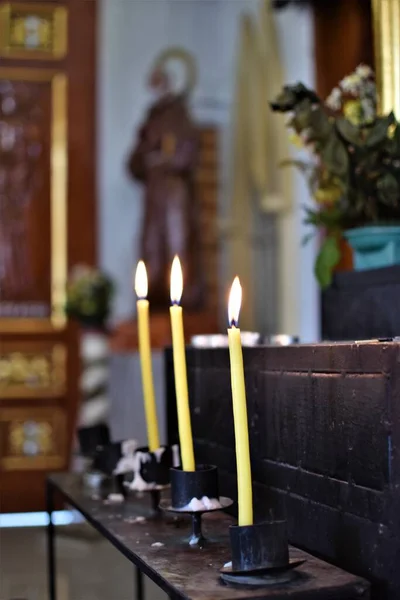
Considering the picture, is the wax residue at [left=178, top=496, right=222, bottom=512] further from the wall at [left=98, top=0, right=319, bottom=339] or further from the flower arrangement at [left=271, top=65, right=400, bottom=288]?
the wall at [left=98, top=0, right=319, bottom=339]

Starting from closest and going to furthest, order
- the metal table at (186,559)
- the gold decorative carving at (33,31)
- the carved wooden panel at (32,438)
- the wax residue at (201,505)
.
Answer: the metal table at (186,559), the wax residue at (201,505), the carved wooden panel at (32,438), the gold decorative carving at (33,31)

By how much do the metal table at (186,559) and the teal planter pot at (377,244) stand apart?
49cm

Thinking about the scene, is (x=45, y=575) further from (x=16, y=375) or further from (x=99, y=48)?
(x=99, y=48)

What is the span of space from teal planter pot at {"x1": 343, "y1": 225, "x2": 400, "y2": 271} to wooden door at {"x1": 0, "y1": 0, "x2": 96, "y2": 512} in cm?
256

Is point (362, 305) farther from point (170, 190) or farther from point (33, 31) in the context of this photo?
point (33, 31)

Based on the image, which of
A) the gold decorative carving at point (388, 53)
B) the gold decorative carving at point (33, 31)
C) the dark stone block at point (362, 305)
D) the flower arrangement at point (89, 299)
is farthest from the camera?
the gold decorative carving at point (33, 31)

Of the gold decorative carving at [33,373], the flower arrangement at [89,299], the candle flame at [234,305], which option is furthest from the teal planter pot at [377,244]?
the gold decorative carving at [33,373]

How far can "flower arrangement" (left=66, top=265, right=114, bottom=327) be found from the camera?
11.7 feet

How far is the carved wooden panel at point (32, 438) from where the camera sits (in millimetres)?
3779

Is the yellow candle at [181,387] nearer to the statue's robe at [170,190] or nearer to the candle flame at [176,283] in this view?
the candle flame at [176,283]

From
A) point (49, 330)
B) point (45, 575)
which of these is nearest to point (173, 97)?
point (49, 330)

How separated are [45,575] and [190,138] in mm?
1979

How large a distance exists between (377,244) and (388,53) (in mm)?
331

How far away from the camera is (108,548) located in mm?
2850
